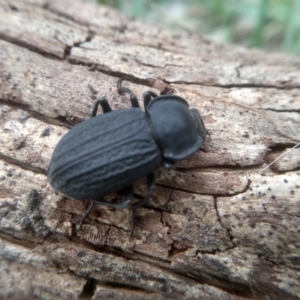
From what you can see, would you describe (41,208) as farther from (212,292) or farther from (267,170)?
(267,170)

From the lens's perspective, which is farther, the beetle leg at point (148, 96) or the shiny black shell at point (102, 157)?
the beetle leg at point (148, 96)

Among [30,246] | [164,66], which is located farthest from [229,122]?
[30,246]

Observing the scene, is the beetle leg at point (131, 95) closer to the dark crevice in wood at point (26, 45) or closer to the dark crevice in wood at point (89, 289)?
the dark crevice in wood at point (26, 45)

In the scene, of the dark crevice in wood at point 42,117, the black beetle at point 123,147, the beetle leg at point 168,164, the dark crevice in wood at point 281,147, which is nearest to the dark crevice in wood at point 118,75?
the black beetle at point 123,147

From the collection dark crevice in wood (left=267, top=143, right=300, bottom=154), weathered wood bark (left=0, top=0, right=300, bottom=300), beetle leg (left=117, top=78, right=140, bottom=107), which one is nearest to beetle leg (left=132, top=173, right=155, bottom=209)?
weathered wood bark (left=0, top=0, right=300, bottom=300)

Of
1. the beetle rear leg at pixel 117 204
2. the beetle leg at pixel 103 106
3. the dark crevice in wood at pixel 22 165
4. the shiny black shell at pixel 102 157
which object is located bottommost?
the beetle rear leg at pixel 117 204

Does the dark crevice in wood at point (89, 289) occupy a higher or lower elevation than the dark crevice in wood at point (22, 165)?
lower
